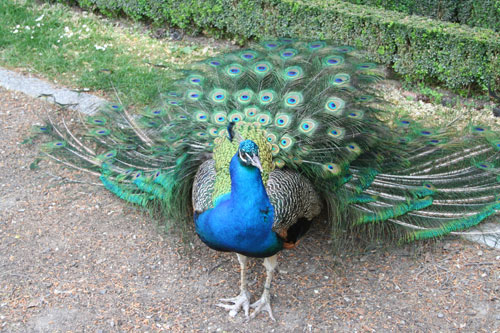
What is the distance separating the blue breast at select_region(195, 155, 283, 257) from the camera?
2666 millimetres

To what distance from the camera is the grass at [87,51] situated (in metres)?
5.96

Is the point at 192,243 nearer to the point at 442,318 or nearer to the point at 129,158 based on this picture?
the point at 129,158

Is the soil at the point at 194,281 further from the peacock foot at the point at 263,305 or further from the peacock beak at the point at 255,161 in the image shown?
the peacock beak at the point at 255,161

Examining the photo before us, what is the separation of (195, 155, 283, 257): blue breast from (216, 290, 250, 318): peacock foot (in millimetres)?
620

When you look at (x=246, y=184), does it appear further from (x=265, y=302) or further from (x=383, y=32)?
(x=383, y=32)

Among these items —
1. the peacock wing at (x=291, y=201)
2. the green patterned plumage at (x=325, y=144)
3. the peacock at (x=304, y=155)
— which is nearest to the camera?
the peacock wing at (x=291, y=201)

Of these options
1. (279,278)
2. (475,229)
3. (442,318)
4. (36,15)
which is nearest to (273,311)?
(279,278)

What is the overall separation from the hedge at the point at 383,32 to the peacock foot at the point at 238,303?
3.28 metres

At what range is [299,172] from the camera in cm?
332

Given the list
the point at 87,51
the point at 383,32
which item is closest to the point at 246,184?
the point at 383,32

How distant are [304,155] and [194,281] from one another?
3.76 feet

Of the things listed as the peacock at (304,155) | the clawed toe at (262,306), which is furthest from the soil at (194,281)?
the peacock at (304,155)

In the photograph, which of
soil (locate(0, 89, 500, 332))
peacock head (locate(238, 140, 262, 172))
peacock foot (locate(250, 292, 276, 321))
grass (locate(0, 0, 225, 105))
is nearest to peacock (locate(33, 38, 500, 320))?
peacock foot (locate(250, 292, 276, 321))

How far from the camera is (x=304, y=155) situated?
Result: 3268 millimetres
